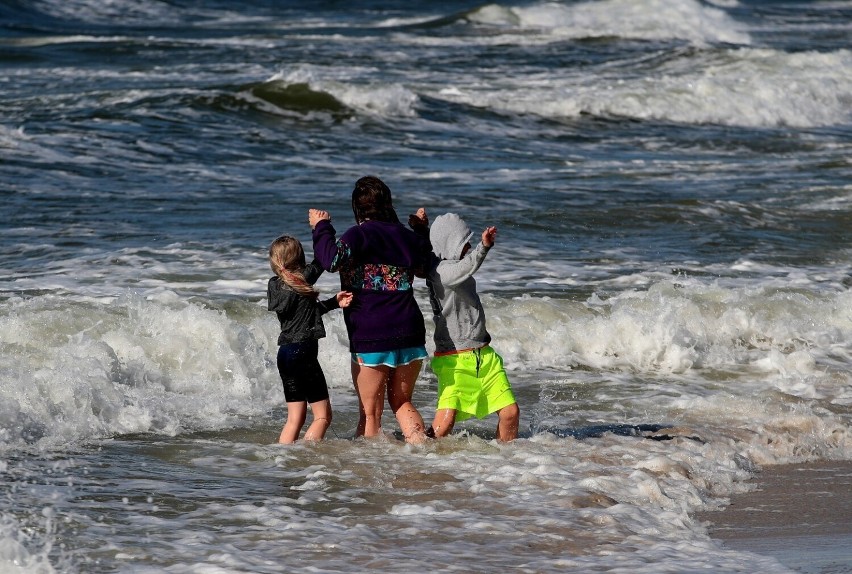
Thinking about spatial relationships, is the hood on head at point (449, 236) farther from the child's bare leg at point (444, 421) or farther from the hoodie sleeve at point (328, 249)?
the child's bare leg at point (444, 421)

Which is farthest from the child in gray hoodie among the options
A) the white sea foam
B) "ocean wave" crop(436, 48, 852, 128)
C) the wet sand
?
the white sea foam

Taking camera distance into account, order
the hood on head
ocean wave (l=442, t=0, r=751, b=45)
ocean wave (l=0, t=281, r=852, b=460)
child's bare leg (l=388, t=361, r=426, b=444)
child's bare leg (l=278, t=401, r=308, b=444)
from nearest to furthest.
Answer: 1. the hood on head
2. child's bare leg (l=388, t=361, r=426, b=444)
3. child's bare leg (l=278, t=401, r=308, b=444)
4. ocean wave (l=0, t=281, r=852, b=460)
5. ocean wave (l=442, t=0, r=751, b=45)

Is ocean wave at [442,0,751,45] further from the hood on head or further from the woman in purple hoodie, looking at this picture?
the woman in purple hoodie

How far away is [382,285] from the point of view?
242 inches

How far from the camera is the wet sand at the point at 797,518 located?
5109mm

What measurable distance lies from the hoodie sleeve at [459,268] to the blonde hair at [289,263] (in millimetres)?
640

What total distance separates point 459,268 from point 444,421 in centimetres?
81

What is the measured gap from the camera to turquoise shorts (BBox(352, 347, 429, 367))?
6.20 m

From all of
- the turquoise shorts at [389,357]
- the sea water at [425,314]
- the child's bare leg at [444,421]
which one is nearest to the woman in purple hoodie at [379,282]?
the turquoise shorts at [389,357]

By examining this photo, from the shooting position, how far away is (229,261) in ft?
36.5

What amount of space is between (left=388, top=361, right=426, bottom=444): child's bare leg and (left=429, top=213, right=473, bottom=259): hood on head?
1.85 ft

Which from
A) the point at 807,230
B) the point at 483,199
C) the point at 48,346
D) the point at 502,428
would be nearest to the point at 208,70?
the point at 483,199

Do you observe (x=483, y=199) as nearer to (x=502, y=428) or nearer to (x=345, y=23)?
→ (x=502, y=428)

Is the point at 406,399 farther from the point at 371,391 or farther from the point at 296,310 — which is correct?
the point at 296,310
